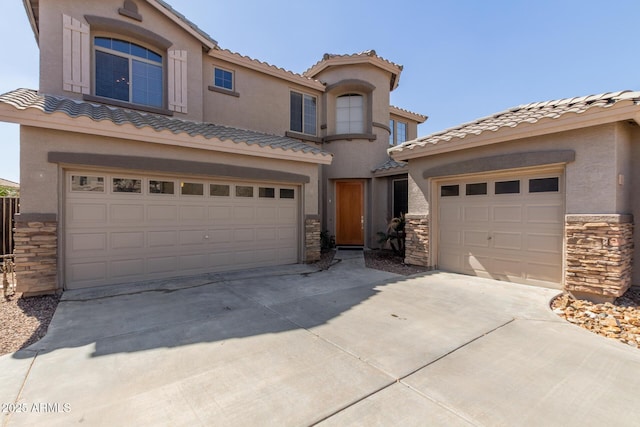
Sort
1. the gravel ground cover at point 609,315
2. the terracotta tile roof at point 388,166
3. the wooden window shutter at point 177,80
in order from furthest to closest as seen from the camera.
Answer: the terracotta tile roof at point 388,166 < the wooden window shutter at point 177,80 < the gravel ground cover at point 609,315

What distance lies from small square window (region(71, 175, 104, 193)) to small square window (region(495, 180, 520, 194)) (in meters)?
9.32

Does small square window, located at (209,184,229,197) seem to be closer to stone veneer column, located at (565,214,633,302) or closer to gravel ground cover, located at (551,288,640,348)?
gravel ground cover, located at (551,288,640,348)

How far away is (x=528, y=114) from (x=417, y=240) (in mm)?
4219

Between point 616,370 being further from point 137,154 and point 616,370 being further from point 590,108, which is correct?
point 137,154

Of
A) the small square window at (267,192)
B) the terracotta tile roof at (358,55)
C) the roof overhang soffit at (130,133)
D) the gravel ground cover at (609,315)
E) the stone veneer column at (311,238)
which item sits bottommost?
the gravel ground cover at (609,315)

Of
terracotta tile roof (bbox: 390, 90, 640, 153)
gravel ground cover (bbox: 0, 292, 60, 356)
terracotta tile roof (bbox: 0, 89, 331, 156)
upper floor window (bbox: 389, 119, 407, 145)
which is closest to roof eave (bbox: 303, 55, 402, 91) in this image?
upper floor window (bbox: 389, 119, 407, 145)

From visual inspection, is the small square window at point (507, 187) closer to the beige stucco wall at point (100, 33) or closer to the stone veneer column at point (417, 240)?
the stone veneer column at point (417, 240)

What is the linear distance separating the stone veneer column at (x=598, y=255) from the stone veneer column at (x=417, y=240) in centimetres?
323

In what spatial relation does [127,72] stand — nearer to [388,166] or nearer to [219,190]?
[219,190]

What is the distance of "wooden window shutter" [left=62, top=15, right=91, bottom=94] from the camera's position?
24.4 feet

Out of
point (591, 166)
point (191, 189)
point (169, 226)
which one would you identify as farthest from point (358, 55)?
point (169, 226)

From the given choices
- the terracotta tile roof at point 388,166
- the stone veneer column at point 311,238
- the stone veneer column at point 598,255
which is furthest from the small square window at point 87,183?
the stone veneer column at point 598,255

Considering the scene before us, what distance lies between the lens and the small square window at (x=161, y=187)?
7023mm

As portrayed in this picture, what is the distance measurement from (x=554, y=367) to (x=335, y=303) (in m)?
3.23
